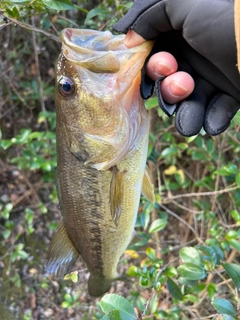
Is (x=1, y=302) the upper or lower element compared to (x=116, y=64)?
lower

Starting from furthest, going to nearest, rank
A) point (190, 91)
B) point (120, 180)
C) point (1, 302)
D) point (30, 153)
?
point (1, 302)
point (30, 153)
point (120, 180)
point (190, 91)

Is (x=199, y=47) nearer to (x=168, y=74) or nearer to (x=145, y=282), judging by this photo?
(x=168, y=74)

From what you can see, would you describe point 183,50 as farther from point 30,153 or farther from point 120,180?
point 30,153

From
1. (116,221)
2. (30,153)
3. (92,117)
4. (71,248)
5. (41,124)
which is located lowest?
(41,124)

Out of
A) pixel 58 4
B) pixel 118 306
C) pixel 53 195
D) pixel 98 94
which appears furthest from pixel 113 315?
pixel 53 195

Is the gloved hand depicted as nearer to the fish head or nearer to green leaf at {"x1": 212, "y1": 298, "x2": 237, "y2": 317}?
the fish head

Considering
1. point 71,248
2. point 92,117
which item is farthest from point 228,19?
point 71,248
